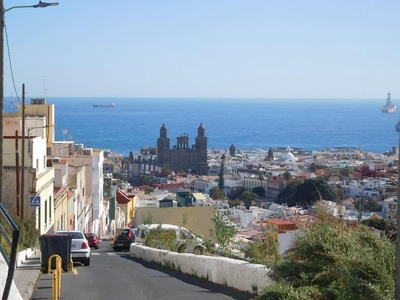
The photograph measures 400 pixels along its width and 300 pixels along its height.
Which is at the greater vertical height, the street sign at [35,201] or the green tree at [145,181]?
the street sign at [35,201]

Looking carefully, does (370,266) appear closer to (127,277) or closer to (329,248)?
(329,248)

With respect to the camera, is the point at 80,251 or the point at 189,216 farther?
the point at 189,216

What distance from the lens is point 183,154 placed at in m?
188

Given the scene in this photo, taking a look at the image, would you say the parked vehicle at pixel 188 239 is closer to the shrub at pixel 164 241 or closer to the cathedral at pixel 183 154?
the shrub at pixel 164 241

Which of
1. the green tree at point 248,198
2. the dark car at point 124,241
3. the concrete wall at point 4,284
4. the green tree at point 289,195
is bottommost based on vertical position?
the green tree at point 248,198

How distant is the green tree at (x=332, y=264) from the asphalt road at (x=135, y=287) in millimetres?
2284

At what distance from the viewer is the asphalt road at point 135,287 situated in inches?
456

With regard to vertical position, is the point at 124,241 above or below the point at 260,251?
below

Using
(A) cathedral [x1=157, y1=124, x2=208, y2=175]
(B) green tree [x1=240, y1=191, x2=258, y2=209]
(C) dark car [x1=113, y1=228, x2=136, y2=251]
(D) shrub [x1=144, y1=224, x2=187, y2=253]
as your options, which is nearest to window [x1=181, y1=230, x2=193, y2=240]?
(D) shrub [x1=144, y1=224, x2=187, y2=253]

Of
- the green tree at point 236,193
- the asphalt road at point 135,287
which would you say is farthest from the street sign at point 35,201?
the green tree at point 236,193

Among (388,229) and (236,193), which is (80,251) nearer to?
(388,229)

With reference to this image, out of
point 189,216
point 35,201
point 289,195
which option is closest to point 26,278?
point 35,201

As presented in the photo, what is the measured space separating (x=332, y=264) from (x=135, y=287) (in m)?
5.06

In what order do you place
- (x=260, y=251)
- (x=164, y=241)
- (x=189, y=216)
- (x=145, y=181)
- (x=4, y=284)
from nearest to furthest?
(x=4, y=284), (x=260, y=251), (x=164, y=241), (x=189, y=216), (x=145, y=181)
